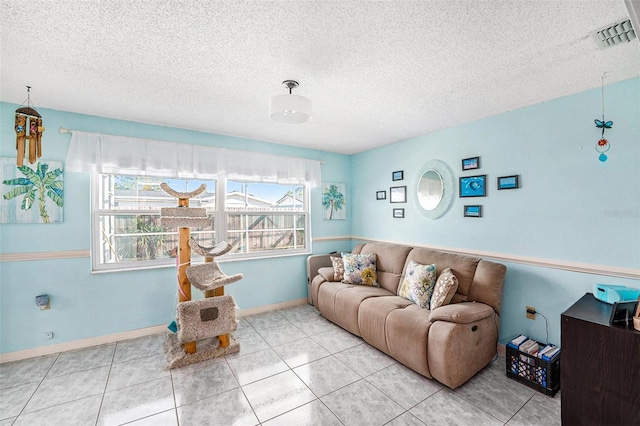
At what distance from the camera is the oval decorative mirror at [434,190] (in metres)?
3.17

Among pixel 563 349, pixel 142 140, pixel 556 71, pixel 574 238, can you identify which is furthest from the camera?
pixel 142 140

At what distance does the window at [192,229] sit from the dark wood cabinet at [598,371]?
3.11 metres

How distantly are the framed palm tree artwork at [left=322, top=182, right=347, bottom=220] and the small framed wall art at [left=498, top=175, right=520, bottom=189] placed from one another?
235cm

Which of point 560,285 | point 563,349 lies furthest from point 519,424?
point 560,285

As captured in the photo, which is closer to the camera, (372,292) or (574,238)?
(574,238)

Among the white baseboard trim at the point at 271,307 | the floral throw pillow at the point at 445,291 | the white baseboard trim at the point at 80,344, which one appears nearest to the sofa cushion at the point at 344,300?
the white baseboard trim at the point at 271,307

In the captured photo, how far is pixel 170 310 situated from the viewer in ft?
10.3

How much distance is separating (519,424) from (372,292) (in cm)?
158

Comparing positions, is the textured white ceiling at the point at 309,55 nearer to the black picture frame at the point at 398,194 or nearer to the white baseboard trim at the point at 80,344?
the black picture frame at the point at 398,194

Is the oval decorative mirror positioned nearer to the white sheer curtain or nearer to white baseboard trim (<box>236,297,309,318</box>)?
the white sheer curtain

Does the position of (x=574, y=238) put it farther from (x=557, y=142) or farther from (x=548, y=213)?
(x=557, y=142)

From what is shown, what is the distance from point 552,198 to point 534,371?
144 centimetres

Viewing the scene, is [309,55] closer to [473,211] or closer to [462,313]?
[462,313]

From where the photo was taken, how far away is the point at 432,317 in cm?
223
